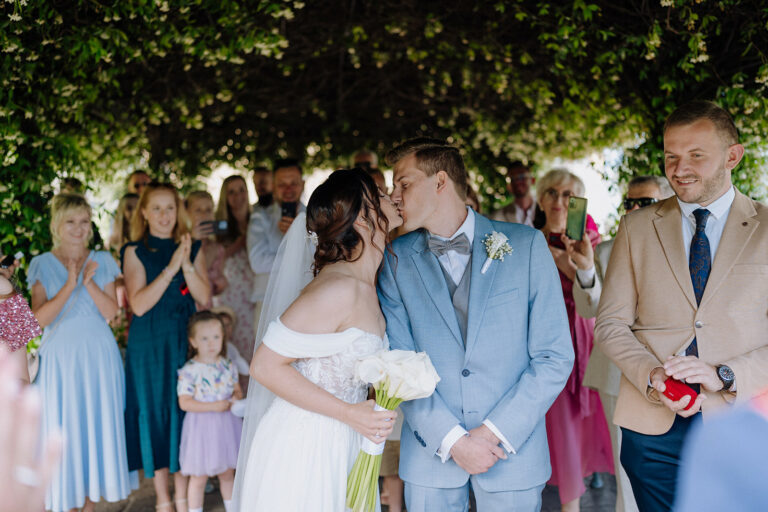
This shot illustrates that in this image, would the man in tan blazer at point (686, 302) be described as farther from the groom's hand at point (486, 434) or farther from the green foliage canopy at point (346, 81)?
the green foliage canopy at point (346, 81)

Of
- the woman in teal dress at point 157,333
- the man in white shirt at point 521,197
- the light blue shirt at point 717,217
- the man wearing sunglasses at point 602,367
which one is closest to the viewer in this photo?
the light blue shirt at point 717,217

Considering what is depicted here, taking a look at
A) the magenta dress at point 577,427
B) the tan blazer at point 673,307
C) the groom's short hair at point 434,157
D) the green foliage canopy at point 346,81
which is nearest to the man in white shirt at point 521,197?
the green foliage canopy at point 346,81

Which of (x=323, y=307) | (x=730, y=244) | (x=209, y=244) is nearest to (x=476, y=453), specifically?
(x=323, y=307)

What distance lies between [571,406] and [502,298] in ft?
5.75

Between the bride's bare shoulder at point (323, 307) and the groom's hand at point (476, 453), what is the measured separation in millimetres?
647

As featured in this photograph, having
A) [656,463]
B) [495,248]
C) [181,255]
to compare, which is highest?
[495,248]

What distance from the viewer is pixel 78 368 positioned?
4.17 meters

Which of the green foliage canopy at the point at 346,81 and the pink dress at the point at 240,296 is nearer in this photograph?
the green foliage canopy at the point at 346,81

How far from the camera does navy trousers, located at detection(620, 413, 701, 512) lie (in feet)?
9.07

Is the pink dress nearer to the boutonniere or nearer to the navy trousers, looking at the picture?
the boutonniere

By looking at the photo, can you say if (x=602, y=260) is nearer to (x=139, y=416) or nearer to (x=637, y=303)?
(x=637, y=303)

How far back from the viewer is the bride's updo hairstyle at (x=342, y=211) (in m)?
2.60

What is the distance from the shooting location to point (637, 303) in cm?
297

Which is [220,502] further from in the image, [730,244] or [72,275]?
[730,244]
